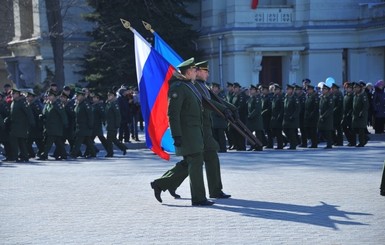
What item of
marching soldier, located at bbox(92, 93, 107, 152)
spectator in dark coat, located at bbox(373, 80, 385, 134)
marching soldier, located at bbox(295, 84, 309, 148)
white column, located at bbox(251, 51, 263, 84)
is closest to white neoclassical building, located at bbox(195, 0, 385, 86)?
white column, located at bbox(251, 51, 263, 84)

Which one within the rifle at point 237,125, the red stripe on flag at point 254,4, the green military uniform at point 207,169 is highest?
the red stripe on flag at point 254,4

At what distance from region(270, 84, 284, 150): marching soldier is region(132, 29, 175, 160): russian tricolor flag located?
343 inches

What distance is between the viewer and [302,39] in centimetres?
3238

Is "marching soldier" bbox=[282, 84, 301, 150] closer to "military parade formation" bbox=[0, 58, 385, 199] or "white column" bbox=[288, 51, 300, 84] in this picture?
"military parade formation" bbox=[0, 58, 385, 199]

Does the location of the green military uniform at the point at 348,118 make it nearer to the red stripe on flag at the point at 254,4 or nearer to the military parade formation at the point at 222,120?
the military parade formation at the point at 222,120

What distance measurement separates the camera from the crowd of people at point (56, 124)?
19.4 metres

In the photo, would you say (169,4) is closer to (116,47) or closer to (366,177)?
(116,47)

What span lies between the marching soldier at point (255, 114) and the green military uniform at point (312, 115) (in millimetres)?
1261

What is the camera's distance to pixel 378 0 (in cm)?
3234

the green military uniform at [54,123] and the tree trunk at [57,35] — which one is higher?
the tree trunk at [57,35]

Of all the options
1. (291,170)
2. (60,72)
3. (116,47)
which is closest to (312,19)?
(116,47)

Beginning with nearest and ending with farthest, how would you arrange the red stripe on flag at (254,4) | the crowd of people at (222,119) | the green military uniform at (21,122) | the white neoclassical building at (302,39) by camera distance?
the green military uniform at (21,122) < the crowd of people at (222,119) < the red stripe on flag at (254,4) < the white neoclassical building at (302,39)

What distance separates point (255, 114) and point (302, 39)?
12541 mm

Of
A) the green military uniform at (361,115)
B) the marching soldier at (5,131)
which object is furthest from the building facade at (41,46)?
the green military uniform at (361,115)
